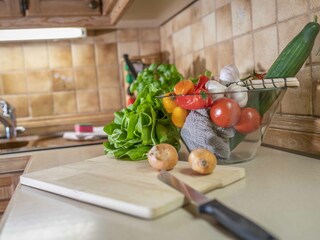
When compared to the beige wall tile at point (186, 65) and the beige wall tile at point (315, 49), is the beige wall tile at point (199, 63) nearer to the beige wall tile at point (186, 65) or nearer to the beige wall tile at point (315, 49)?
the beige wall tile at point (186, 65)

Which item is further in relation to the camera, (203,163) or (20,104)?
(20,104)

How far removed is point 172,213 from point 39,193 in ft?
0.87

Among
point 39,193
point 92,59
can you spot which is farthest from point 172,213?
point 92,59

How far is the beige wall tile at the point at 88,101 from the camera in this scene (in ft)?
5.73

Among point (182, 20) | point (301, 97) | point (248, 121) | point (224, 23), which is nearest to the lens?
point (248, 121)

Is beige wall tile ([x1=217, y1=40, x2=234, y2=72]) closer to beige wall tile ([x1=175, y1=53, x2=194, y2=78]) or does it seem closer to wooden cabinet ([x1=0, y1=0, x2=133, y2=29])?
beige wall tile ([x1=175, y1=53, x2=194, y2=78])

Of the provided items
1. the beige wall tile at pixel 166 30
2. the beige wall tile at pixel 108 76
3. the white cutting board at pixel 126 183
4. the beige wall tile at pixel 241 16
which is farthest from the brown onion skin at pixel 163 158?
the beige wall tile at pixel 108 76

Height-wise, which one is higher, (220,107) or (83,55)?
(83,55)

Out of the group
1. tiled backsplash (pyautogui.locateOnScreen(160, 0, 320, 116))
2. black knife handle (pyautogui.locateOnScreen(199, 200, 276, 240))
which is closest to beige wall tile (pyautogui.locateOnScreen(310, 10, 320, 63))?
tiled backsplash (pyautogui.locateOnScreen(160, 0, 320, 116))

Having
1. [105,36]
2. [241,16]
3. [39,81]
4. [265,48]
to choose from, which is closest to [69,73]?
[39,81]

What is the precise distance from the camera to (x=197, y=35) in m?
1.31

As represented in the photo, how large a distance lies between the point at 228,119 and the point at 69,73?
1.23 metres

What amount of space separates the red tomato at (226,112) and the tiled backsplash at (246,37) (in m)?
0.20

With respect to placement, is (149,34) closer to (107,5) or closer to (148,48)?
(148,48)
